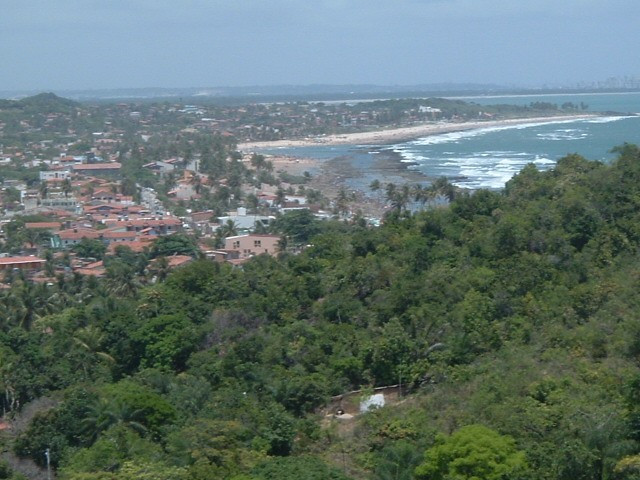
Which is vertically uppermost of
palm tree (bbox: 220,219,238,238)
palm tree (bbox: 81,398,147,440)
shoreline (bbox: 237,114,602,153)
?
palm tree (bbox: 81,398,147,440)

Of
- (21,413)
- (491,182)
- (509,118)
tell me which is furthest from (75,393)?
(509,118)

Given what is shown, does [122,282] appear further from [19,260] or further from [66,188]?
[66,188]

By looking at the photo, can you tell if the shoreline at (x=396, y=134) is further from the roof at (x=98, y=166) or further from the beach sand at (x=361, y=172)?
the roof at (x=98, y=166)

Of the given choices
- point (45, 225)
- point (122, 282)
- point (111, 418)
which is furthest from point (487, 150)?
point (111, 418)

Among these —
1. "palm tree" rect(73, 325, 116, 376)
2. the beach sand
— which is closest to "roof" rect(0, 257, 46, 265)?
"palm tree" rect(73, 325, 116, 376)

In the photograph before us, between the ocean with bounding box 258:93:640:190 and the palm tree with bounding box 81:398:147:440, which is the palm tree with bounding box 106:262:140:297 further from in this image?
the ocean with bounding box 258:93:640:190
